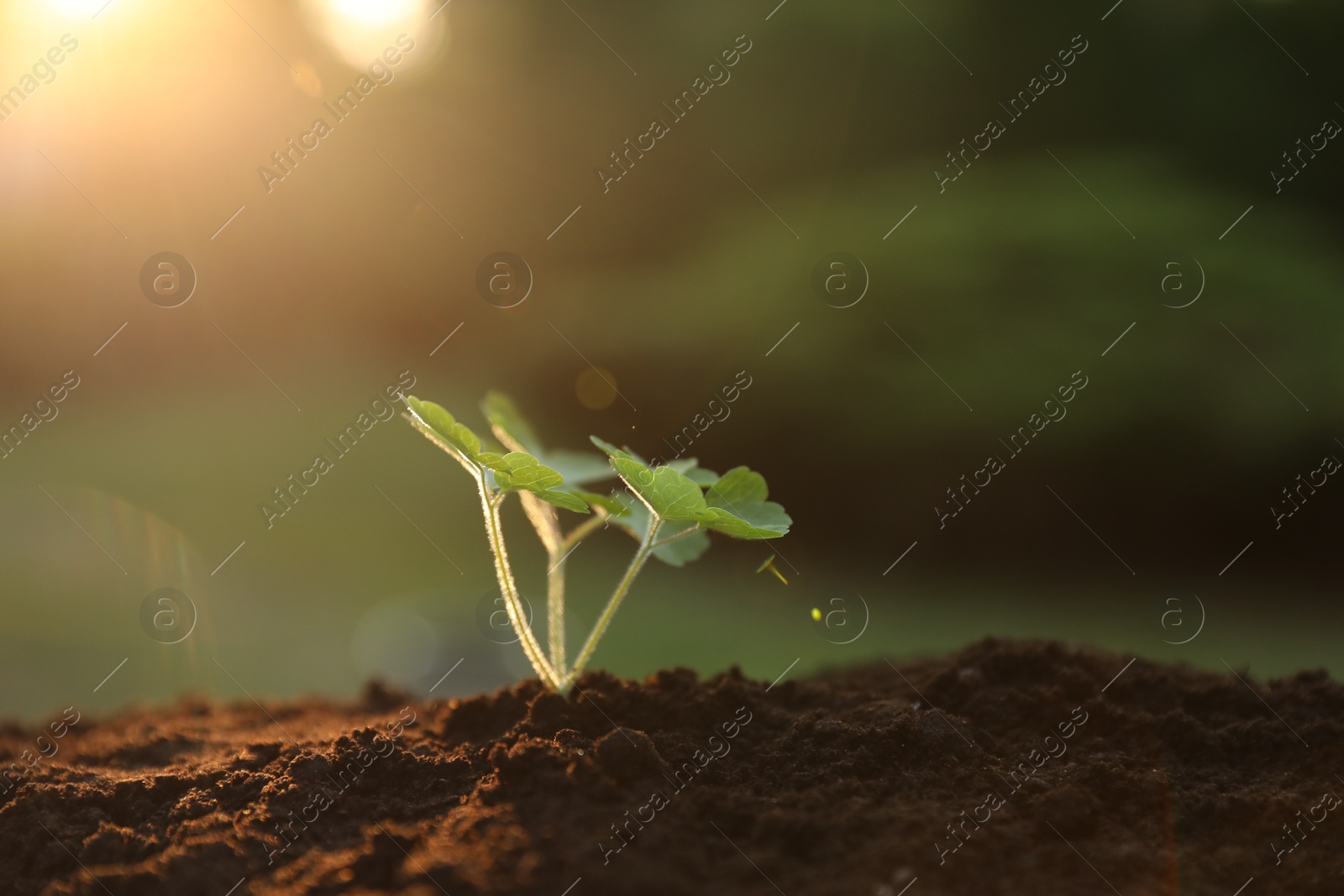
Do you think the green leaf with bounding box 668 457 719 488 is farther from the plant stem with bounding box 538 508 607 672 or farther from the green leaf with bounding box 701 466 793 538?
the plant stem with bounding box 538 508 607 672

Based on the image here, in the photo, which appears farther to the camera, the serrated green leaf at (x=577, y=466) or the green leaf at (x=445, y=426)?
the serrated green leaf at (x=577, y=466)

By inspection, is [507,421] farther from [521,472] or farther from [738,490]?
[738,490]

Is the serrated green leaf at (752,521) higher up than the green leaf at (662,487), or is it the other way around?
the green leaf at (662,487)

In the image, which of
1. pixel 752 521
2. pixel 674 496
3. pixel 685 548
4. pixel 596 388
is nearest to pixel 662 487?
pixel 674 496

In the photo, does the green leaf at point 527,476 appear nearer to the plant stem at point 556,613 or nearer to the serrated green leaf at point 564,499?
the serrated green leaf at point 564,499

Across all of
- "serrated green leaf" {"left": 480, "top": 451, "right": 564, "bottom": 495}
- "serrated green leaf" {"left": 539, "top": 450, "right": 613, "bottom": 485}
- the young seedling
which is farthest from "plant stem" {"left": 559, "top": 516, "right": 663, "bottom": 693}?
"serrated green leaf" {"left": 539, "top": 450, "right": 613, "bottom": 485}

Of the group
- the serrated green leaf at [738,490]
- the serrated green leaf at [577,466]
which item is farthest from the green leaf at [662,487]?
the serrated green leaf at [577,466]
